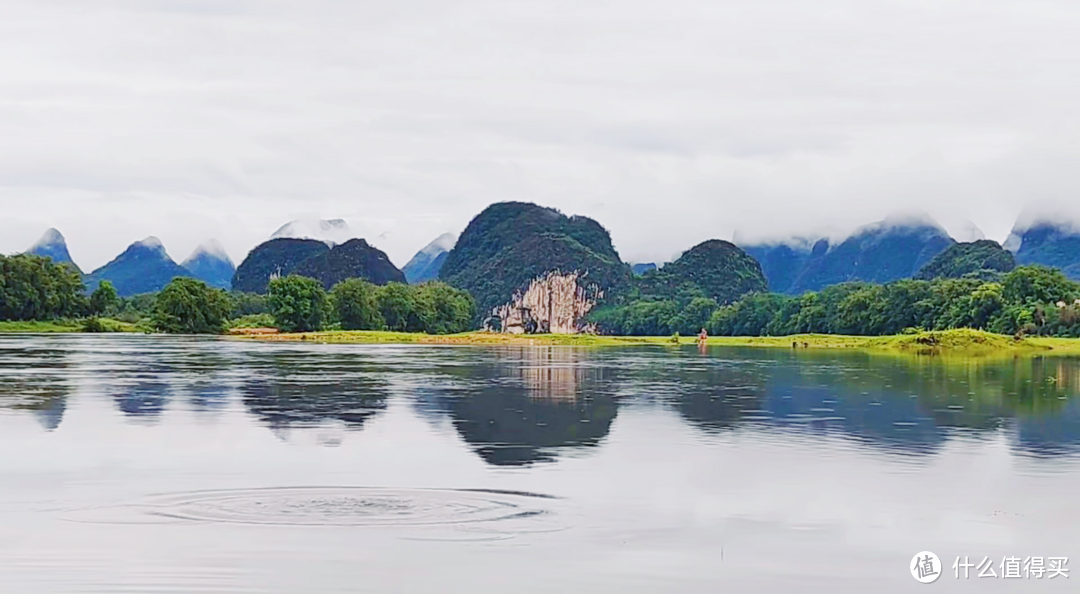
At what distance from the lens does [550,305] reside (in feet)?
606

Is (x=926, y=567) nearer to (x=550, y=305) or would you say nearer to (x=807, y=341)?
(x=807, y=341)

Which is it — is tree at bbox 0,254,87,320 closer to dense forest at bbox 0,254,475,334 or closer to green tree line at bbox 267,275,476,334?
dense forest at bbox 0,254,475,334

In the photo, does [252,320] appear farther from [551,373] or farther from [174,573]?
[174,573]

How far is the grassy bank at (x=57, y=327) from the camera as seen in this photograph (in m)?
93.8

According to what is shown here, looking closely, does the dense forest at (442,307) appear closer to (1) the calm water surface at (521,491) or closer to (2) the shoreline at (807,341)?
(2) the shoreline at (807,341)

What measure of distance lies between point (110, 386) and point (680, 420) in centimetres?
1495

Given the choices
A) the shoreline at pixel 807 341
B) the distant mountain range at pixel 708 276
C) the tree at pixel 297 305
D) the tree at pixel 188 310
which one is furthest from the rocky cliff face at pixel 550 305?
the tree at pixel 188 310

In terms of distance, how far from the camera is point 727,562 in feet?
36.0

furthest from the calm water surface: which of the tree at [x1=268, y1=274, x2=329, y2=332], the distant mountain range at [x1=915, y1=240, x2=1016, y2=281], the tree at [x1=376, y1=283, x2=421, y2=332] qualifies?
the distant mountain range at [x1=915, y1=240, x2=1016, y2=281]

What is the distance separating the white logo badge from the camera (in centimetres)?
1050

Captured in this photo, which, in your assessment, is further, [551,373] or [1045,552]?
[551,373]

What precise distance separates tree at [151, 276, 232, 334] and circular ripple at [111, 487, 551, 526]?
86411 mm

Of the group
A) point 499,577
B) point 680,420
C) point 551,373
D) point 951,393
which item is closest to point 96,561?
point 499,577

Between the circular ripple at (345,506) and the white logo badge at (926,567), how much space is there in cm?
385
